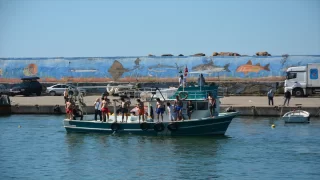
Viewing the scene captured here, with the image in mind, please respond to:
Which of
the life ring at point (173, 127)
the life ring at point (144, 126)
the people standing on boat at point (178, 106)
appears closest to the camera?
the people standing on boat at point (178, 106)

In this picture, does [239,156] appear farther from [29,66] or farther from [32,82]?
[29,66]

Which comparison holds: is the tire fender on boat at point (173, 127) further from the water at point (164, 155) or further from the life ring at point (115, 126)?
the life ring at point (115, 126)

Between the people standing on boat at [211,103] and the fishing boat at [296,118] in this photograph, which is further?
the fishing boat at [296,118]

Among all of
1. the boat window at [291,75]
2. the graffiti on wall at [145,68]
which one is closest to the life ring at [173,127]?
the boat window at [291,75]

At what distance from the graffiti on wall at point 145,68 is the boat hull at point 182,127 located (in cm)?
2860

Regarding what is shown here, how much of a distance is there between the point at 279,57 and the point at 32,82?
23.8 meters

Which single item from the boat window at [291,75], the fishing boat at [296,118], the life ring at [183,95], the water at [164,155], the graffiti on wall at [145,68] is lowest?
the water at [164,155]

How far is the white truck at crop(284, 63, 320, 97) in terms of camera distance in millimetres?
63062

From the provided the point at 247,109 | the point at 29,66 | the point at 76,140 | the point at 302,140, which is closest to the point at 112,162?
the point at 76,140

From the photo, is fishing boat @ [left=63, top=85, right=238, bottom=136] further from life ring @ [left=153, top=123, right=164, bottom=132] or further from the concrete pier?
the concrete pier

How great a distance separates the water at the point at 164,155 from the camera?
31.0 metres

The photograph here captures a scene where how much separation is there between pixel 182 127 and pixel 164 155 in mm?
5428

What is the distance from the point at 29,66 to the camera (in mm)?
76812

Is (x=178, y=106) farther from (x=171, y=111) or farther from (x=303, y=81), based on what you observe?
(x=303, y=81)
